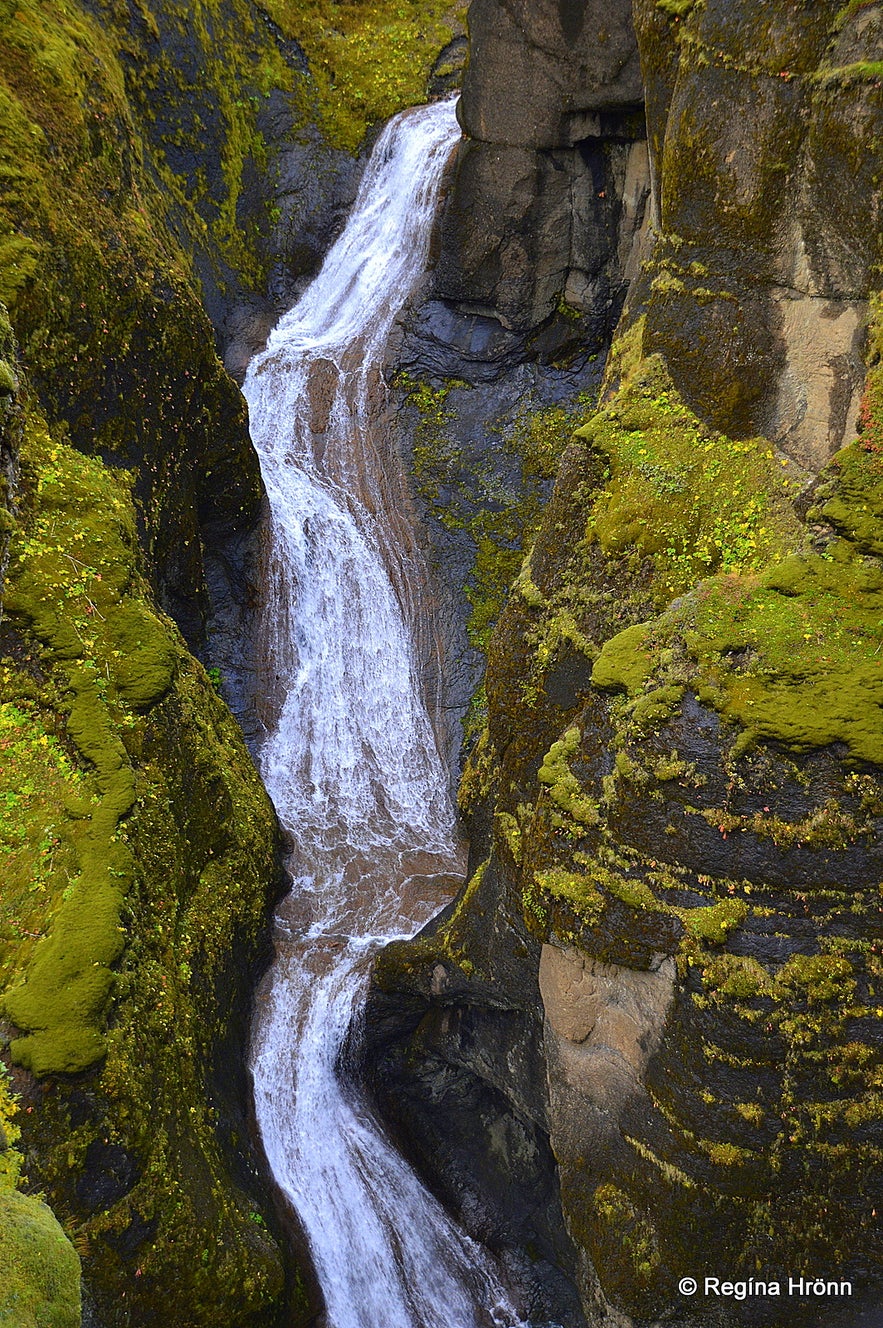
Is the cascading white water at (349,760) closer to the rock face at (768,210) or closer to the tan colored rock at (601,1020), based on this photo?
the tan colored rock at (601,1020)

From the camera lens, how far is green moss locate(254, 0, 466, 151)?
19172mm

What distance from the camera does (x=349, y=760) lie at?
44.0ft

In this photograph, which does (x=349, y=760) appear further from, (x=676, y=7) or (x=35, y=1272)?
(x=676, y=7)

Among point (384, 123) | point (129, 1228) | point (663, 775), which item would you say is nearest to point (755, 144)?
point (663, 775)

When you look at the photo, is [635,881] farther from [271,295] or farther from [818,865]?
[271,295]

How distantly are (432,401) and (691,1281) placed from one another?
14.5 metres

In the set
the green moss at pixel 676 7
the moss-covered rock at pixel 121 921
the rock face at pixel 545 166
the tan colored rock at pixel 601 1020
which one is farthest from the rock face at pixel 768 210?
the rock face at pixel 545 166

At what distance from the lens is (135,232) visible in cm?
1155

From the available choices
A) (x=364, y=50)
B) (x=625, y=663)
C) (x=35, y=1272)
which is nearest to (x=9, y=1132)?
(x=35, y=1272)

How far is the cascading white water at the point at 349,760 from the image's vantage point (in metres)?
9.23

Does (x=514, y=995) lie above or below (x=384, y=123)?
below

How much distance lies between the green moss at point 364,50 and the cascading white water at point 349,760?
43.4 inches

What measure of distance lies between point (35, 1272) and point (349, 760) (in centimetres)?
1002

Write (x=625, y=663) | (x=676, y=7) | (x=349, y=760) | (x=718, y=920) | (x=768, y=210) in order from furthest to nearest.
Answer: (x=349, y=760) → (x=676, y=7) → (x=768, y=210) → (x=625, y=663) → (x=718, y=920)
